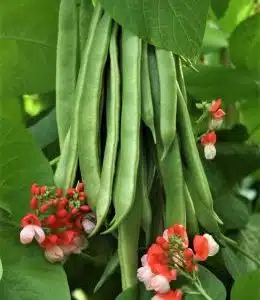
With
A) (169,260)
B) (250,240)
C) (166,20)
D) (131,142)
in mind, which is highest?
(166,20)

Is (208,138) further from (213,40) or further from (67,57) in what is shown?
(213,40)

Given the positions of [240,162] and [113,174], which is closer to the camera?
[113,174]

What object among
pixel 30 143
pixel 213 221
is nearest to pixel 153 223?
pixel 213 221

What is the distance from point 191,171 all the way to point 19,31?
322mm

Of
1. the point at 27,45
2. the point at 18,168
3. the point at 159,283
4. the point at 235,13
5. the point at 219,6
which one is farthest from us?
the point at 235,13

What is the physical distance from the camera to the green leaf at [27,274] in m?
0.75

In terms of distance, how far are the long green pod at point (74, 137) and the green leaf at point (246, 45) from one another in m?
0.40

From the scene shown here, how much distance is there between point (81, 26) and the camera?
810 millimetres

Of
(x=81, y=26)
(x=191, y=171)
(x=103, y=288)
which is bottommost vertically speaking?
(x=103, y=288)

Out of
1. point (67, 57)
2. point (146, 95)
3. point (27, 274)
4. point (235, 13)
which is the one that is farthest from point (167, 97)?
point (235, 13)

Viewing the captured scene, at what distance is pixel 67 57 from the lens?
802mm

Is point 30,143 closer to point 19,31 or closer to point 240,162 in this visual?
point 19,31

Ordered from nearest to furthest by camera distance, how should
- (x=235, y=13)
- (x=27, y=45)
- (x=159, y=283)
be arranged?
(x=159, y=283) < (x=27, y=45) < (x=235, y=13)

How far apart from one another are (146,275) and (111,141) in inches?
5.2
